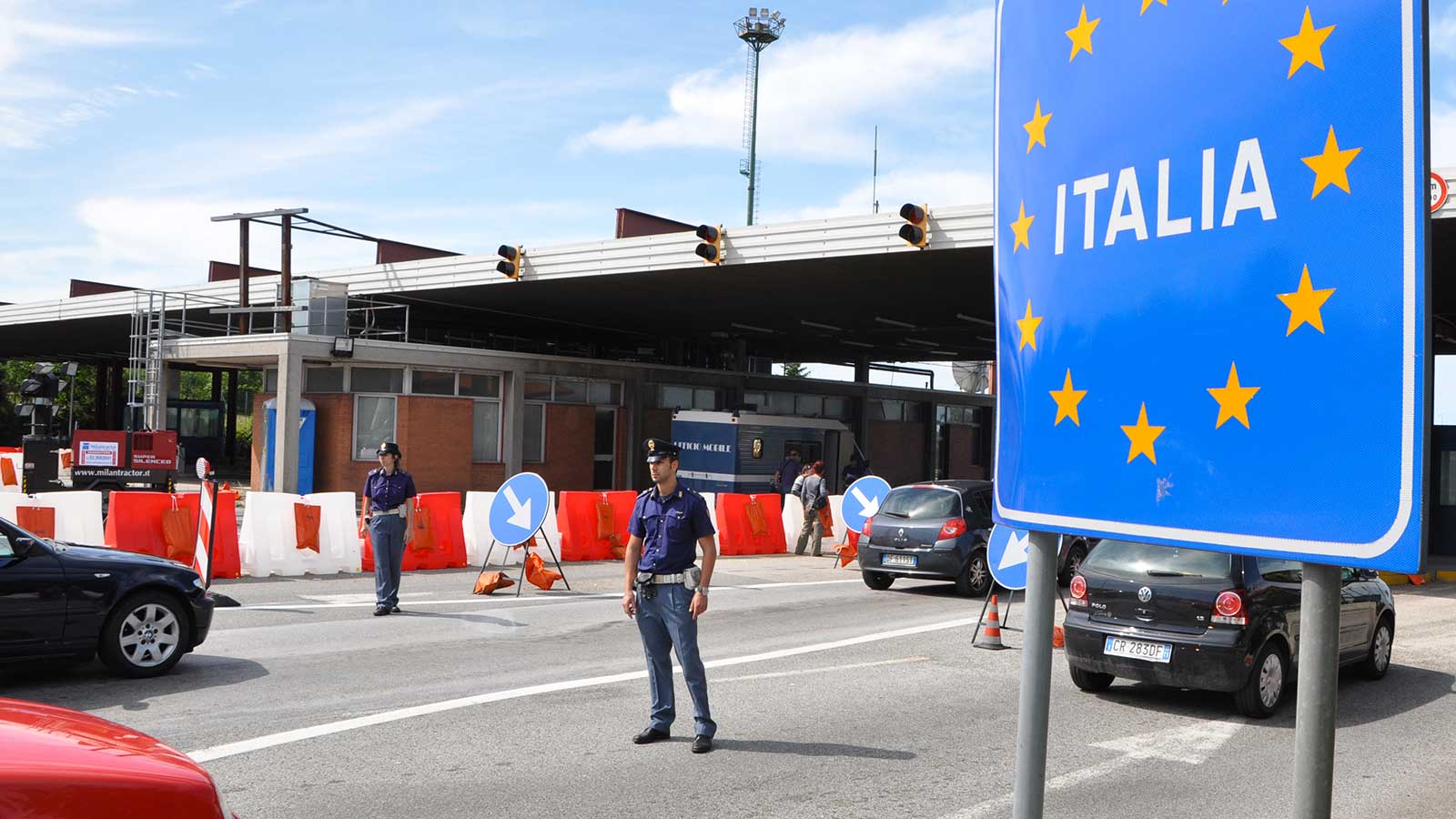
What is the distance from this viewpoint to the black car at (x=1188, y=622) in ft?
30.0

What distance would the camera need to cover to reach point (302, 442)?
30641 mm

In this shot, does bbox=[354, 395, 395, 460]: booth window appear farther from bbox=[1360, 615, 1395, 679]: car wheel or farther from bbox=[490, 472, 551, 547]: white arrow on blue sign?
bbox=[1360, 615, 1395, 679]: car wheel

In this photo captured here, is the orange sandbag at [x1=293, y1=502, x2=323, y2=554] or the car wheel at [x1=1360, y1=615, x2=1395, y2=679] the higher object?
the orange sandbag at [x1=293, y1=502, x2=323, y2=554]

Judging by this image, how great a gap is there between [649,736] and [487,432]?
25934mm

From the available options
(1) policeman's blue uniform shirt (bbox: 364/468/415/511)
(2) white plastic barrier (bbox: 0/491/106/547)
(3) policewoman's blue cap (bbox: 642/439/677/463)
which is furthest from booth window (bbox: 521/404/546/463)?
(3) policewoman's blue cap (bbox: 642/439/677/463)

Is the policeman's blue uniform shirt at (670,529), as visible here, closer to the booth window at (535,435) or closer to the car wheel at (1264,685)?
the car wheel at (1264,685)

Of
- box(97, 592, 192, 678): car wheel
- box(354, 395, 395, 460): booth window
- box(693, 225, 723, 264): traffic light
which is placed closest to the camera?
box(97, 592, 192, 678): car wheel

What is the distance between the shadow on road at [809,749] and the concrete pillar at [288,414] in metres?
23.8

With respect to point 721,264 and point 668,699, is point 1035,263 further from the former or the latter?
point 721,264

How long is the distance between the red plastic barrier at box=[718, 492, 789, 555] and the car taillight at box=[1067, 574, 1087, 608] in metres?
12.6

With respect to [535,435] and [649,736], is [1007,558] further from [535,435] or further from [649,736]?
[535,435]

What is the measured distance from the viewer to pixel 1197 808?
6.70 metres

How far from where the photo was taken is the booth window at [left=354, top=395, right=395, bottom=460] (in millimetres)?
30672

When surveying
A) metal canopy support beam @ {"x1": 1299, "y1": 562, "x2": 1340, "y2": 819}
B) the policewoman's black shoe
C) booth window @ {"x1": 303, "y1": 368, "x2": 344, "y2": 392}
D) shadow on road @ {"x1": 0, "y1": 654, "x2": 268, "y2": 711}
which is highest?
booth window @ {"x1": 303, "y1": 368, "x2": 344, "y2": 392}
